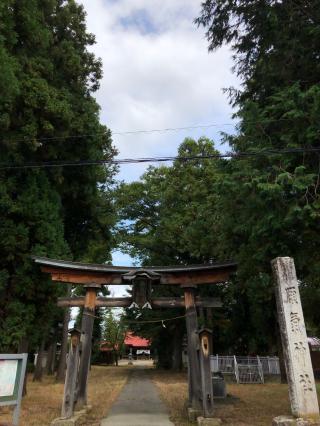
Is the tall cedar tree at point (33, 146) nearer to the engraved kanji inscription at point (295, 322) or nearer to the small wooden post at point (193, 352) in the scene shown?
the small wooden post at point (193, 352)

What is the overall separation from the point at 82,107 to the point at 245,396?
39.5ft

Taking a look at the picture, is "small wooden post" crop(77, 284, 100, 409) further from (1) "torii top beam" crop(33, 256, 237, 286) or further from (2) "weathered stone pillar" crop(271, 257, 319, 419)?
(2) "weathered stone pillar" crop(271, 257, 319, 419)

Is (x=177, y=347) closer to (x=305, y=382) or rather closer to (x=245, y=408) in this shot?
(x=245, y=408)

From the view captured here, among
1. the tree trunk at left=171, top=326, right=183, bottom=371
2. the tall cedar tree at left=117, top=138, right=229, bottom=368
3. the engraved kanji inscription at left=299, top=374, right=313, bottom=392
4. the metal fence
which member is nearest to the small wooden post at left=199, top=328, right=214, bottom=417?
the engraved kanji inscription at left=299, top=374, right=313, bottom=392

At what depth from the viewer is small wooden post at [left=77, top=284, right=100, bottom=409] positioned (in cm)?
1034

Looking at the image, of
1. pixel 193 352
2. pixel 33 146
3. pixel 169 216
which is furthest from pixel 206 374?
pixel 169 216

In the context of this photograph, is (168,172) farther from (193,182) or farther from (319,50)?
(319,50)

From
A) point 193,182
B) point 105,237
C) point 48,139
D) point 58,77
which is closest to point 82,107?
point 58,77

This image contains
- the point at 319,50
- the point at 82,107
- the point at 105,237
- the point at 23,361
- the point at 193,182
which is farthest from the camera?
the point at 193,182

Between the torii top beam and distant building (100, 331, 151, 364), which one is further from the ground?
distant building (100, 331, 151, 364)

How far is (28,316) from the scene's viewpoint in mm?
11242

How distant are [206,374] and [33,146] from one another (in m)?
7.61

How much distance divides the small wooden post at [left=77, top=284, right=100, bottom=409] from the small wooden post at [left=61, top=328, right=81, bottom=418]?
15.4 inches

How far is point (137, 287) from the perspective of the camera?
35.7 feet
